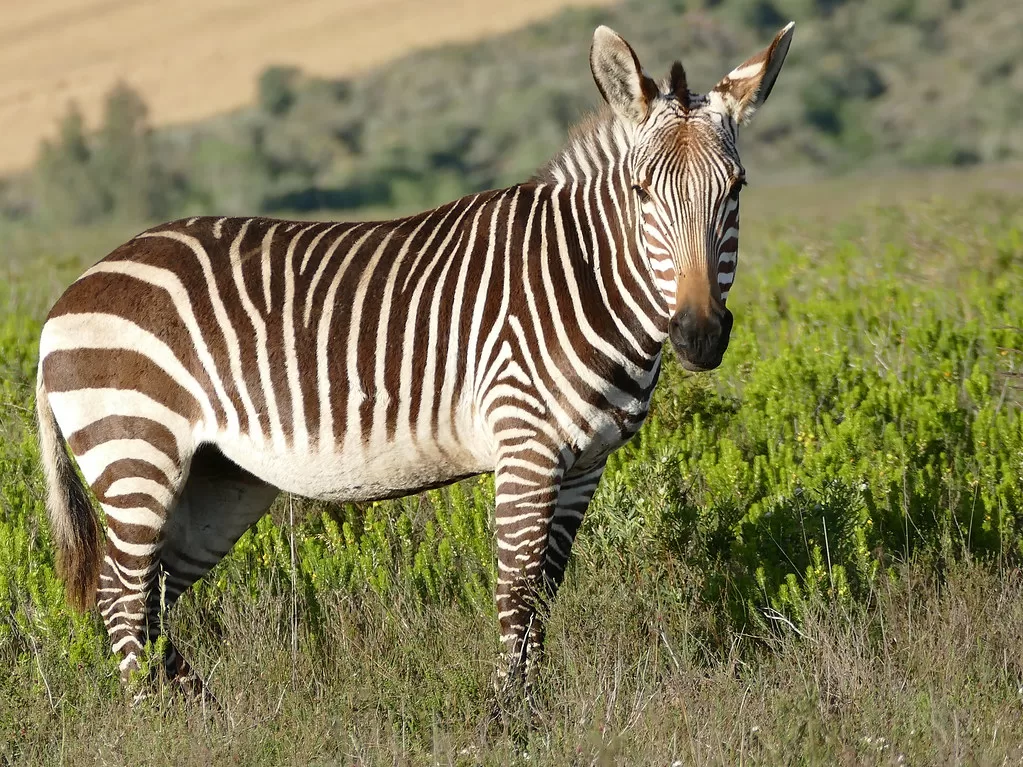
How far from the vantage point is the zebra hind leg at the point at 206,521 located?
5.19 metres

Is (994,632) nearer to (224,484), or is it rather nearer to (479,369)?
(479,369)

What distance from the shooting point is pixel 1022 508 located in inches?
234

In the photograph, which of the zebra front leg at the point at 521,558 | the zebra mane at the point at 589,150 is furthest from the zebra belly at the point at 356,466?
the zebra mane at the point at 589,150

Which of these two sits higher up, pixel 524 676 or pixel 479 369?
pixel 479 369

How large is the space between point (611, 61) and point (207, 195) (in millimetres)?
65495

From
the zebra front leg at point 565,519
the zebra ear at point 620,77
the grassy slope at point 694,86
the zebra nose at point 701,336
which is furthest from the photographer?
the grassy slope at point 694,86

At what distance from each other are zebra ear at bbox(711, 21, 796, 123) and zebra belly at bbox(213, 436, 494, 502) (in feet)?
5.18

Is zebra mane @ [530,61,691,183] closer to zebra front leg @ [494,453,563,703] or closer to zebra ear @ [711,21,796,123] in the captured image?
zebra ear @ [711,21,796,123]

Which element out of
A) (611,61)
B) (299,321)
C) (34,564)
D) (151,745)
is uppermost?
(611,61)

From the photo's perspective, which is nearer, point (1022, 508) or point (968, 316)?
point (1022, 508)

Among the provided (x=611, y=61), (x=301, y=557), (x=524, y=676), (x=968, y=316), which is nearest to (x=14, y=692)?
(x=301, y=557)

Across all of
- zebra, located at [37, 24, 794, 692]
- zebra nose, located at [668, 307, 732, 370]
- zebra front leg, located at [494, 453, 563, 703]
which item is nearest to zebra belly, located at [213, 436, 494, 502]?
zebra, located at [37, 24, 794, 692]

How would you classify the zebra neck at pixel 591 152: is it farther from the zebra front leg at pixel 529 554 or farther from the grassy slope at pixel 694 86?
the grassy slope at pixel 694 86

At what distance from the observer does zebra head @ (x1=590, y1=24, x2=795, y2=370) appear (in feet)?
13.4
